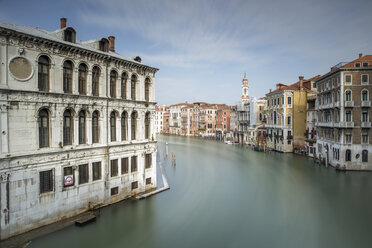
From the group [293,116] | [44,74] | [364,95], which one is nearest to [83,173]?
[44,74]

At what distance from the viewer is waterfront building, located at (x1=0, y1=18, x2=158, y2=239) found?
36.3ft

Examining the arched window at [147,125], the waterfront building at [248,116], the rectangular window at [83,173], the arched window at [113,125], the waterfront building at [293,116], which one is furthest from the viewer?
the waterfront building at [248,116]

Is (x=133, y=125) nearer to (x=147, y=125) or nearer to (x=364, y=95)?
(x=147, y=125)

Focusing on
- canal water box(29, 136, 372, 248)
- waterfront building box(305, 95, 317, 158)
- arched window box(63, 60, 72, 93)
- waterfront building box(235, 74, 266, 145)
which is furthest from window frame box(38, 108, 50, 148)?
waterfront building box(235, 74, 266, 145)

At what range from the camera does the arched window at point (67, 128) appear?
13.3 meters

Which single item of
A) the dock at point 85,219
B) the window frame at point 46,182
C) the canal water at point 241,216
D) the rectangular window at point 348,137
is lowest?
the canal water at point 241,216

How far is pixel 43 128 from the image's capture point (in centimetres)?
1237

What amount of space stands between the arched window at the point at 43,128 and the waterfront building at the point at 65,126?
0.15ft

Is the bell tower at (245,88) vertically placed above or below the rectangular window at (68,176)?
above

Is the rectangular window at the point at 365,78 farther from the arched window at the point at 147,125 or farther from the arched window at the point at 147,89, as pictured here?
the arched window at the point at 147,125

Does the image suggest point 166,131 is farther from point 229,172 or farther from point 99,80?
point 99,80

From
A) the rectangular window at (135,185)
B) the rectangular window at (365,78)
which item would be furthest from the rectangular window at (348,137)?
the rectangular window at (135,185)

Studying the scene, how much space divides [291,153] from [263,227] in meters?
29.2

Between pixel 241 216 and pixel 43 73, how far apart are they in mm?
13522
